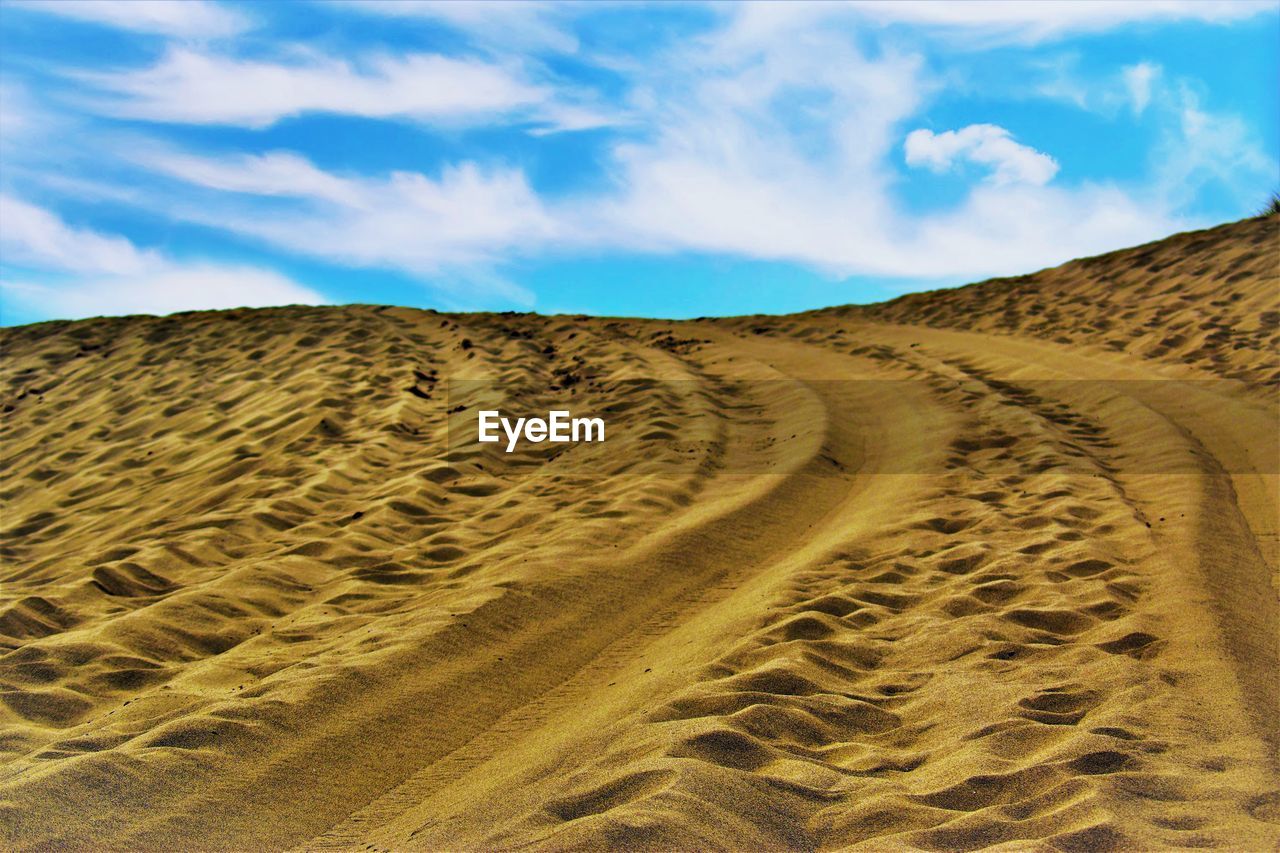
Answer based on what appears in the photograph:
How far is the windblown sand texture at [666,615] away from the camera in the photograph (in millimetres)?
3201

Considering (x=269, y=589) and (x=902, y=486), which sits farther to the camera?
(x=902, y=486)

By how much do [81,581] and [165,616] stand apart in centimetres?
110

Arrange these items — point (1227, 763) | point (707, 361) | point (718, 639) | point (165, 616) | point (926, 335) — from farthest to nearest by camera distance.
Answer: point (926, 335), point (707, 361), point (165, 616), point (718, 639), point (1227, 763)

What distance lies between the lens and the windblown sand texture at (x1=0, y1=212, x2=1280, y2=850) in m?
3.20

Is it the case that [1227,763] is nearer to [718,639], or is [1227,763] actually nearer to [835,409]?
[718,639]

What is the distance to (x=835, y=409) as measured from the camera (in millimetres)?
9414

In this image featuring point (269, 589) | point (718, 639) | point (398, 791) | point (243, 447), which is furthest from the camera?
point (243, 447)

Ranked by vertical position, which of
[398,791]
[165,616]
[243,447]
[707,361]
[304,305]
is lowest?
[398,791]

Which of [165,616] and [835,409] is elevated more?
[835,409]

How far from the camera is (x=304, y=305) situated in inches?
658

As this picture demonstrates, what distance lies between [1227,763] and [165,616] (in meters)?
4.72

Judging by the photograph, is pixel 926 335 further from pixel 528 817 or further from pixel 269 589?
pixel 528 817

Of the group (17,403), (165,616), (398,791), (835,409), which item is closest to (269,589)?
(165,616)

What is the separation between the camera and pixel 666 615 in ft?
16.5
